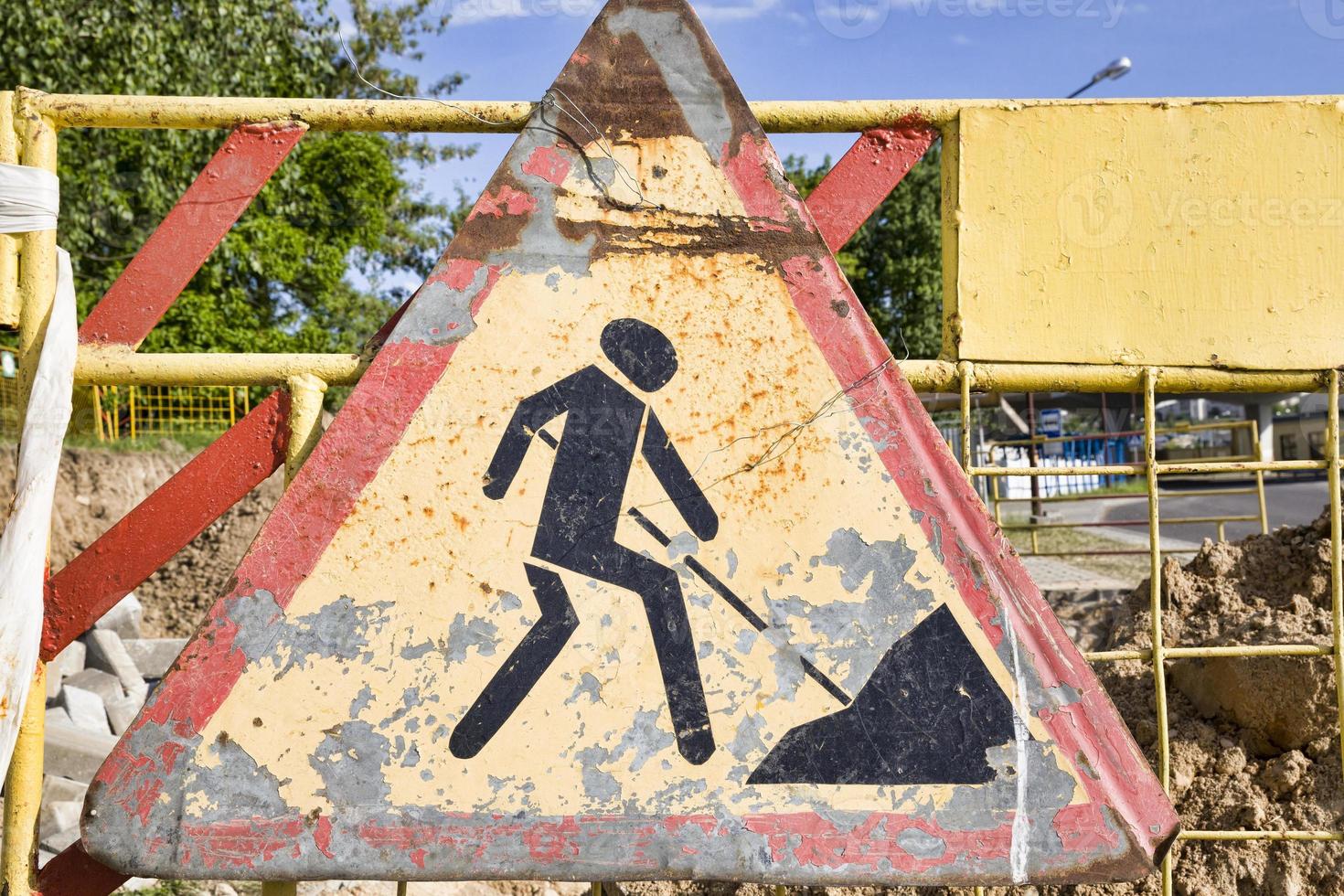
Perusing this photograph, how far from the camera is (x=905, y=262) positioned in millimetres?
22500

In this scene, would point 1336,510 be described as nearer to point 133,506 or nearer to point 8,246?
point 8,246

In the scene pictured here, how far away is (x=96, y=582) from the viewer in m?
1.62

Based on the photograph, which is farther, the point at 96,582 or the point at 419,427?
the point at 96,582

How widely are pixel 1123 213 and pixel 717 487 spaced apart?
98 centimetres

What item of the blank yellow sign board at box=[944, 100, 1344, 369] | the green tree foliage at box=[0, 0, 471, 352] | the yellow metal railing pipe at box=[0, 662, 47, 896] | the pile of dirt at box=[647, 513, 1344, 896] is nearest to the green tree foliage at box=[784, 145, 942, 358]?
the green tree foliage at box=[0, 0, 471, 352]

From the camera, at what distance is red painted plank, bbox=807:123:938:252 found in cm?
168

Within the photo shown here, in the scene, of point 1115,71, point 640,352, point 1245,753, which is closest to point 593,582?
point 640,352

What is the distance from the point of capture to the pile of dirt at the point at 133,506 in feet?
27.5

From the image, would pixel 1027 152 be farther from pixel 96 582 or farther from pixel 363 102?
pixel 96 582

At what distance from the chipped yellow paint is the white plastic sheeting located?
1.40 ft

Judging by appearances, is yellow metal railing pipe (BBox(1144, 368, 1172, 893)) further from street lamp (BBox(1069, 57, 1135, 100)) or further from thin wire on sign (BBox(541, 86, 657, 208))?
street lamp (BBox(1069, 57, 1135, 100))

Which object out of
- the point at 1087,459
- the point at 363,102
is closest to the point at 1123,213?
the point at 363,102

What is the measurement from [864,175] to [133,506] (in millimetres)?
9746

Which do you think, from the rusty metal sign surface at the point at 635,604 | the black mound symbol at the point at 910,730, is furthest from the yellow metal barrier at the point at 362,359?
the black mound symbol at the point at 910,730
